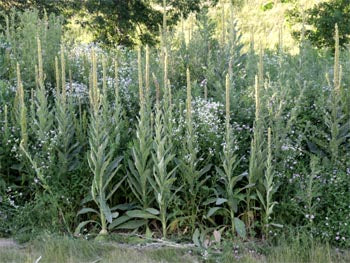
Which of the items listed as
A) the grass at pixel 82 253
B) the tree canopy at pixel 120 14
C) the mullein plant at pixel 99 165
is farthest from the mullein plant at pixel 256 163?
the tree canopy at pixel 120 14

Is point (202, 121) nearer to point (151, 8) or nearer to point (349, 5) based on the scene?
point (349, 5)

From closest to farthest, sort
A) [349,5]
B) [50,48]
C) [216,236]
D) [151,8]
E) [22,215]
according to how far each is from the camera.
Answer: [216,236] < [22,215] < [50,48] < [349,5] < [151,8]

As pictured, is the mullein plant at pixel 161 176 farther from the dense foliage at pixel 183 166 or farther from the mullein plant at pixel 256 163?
the mullein plant at pixel 256 163

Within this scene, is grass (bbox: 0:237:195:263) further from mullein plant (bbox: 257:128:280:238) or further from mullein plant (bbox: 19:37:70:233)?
mullein plant (bbox: 257:128:280:238)

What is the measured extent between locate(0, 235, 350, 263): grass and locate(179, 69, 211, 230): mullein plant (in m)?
0.52

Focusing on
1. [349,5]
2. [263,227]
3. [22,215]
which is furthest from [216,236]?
[349,5]

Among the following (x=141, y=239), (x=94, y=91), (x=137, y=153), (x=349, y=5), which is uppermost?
(x=349, y=5)

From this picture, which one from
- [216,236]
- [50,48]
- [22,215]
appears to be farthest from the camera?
[50,48]

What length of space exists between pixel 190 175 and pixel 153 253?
0.83 metres

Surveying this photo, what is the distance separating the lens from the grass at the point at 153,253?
425 centimetres

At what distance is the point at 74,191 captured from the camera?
5023mm

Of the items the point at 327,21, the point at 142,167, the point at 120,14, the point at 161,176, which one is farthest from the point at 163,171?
the point at 120,14

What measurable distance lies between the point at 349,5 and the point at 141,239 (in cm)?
1159

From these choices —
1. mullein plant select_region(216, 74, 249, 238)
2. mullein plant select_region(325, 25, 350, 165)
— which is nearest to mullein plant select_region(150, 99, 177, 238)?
mullein plant select_region(216, 74, 249, 238)
